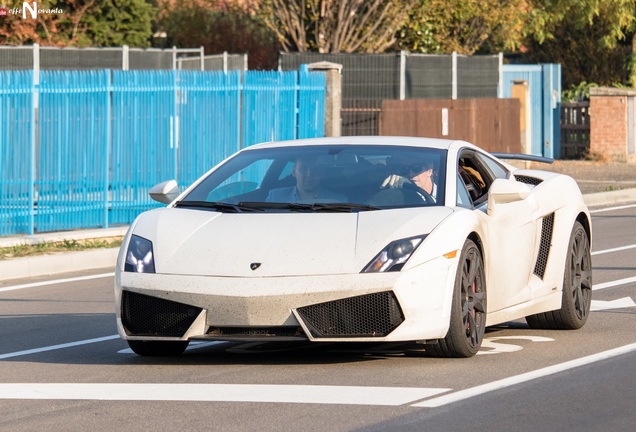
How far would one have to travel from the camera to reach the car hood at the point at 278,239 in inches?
321

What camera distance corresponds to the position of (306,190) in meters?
9.20

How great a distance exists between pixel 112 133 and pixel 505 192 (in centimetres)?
1039

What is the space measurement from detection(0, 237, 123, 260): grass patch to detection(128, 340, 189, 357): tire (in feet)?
22.9

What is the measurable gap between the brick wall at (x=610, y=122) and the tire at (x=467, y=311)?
26263mm

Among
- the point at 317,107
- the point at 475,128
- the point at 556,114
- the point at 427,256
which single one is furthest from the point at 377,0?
the point at 427,256

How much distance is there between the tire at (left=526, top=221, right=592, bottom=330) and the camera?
9969mm

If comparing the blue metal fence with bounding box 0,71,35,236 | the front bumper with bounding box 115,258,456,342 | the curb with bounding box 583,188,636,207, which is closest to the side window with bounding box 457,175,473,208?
the front bumper with bounding box 115,258,456,342

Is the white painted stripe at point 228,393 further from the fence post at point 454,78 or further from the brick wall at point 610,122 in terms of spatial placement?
the brick wall at point 610,122

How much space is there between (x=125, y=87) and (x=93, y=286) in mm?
5194

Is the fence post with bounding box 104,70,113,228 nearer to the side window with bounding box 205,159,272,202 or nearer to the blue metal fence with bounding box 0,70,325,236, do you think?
the blue metal fence with bounding box 0,70,325,236

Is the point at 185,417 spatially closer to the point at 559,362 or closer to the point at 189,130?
the point at 559,362

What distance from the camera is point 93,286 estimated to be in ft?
46.2

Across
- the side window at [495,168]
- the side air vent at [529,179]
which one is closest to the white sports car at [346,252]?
the side window at [495,168]

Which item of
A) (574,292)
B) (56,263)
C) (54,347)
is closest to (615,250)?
(56,263)
